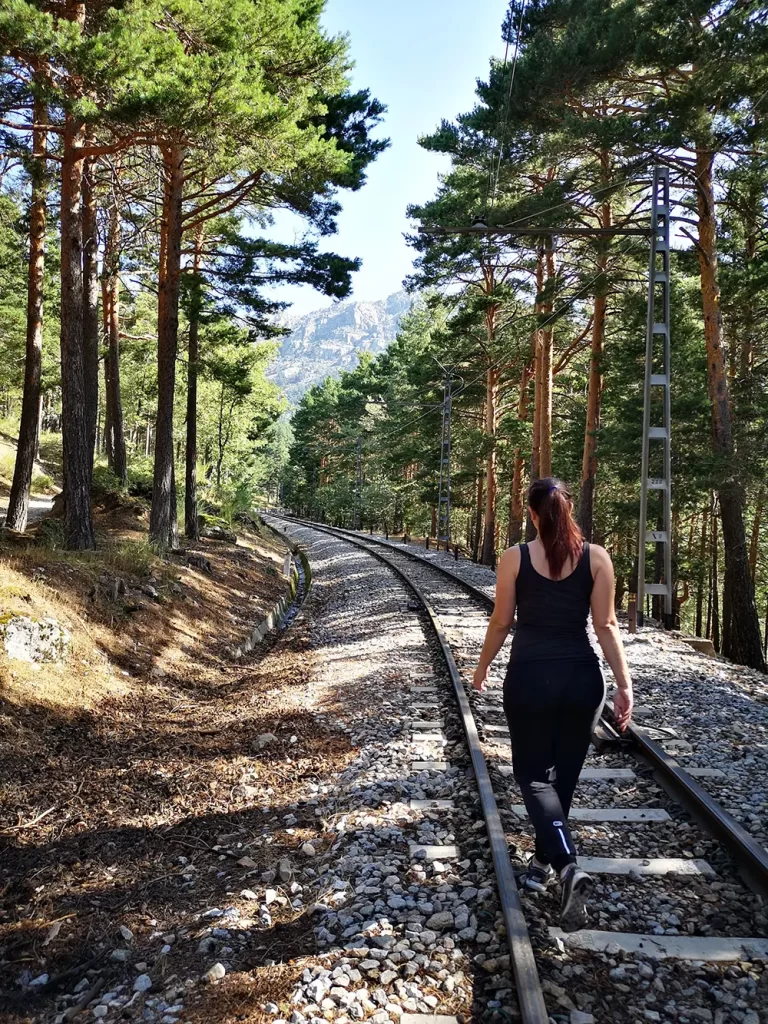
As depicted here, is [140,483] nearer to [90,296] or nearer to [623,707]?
[90,296]

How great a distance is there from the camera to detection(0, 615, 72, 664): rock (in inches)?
247

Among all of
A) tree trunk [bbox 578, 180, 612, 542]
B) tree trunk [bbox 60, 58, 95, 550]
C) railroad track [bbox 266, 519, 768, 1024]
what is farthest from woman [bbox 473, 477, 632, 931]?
tree trunk [bbox 578, 180, 612, 542]

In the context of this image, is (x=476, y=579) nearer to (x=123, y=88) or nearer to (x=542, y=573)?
(x=123, y=88)

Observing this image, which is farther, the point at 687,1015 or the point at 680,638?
the point at 680,638

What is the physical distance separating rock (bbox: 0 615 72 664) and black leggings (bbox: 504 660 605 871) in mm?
5234

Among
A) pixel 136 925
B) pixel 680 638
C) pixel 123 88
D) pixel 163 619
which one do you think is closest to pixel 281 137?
pixel 123 88

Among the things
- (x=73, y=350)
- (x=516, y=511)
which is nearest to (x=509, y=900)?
(x=73, y=350)

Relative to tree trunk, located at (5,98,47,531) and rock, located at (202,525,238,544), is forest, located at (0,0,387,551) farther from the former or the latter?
rock, located at (202,525,238,544)

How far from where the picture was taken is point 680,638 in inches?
410

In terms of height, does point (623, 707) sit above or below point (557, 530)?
below

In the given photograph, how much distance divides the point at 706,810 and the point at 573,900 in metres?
1.44

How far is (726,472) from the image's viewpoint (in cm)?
1116

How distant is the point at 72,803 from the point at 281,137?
319 inches

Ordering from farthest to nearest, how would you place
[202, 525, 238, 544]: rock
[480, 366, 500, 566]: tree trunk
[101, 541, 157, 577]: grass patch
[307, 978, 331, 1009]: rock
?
[480, 366, 500, 566]: tree trunk
[202, 525, 238, 544]: rock
[101, 541, 157, 577]: grass patch
[307, 978, 331, 1009]: rock
